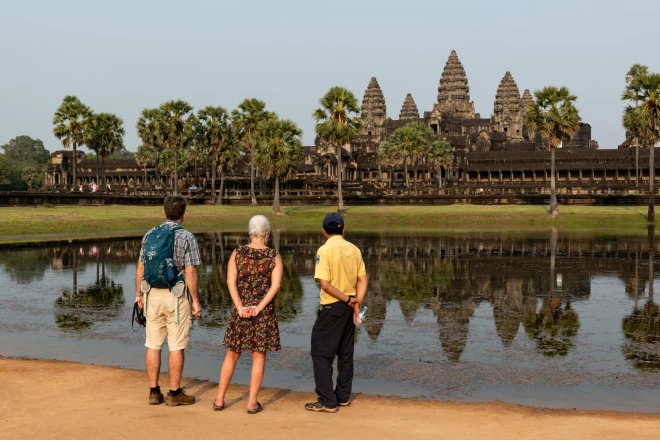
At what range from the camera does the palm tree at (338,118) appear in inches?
2621

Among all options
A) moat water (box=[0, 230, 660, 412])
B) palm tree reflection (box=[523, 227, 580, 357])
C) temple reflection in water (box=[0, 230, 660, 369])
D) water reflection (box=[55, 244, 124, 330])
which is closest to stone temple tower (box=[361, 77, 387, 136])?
temple reflection in water (box=[0, 230, 660, 369])

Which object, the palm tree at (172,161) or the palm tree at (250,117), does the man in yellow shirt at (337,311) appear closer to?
the palm tree at (250,117)

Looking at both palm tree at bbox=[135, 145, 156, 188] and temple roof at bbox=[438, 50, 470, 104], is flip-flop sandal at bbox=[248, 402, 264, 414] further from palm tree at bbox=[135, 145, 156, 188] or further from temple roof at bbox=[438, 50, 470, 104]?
temple roof at bbox=[438, 50, 470, 104]

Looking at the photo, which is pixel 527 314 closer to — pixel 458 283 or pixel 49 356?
pixel 458 283

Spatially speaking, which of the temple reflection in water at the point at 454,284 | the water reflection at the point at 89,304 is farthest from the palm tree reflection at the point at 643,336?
the water reflection at the point at 89,304

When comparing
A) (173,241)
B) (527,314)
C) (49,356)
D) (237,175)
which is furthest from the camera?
(237,175)

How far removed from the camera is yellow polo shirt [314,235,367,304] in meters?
8.91

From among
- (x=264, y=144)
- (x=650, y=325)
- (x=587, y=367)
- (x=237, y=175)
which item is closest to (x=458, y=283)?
(x=650, y=325)

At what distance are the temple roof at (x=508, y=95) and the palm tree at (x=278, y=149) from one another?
12250cm

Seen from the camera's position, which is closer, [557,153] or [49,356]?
[49,356]

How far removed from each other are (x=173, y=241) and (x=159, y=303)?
72 cm

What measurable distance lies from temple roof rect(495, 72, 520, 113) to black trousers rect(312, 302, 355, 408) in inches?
7007

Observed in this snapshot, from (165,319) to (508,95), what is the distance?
18143cm

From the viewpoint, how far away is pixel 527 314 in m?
15.8
